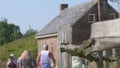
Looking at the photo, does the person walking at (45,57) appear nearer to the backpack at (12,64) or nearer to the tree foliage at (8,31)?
the backpack at (12,64)

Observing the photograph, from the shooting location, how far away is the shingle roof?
63406 millimetres

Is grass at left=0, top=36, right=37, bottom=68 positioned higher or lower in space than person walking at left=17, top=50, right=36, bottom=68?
lower

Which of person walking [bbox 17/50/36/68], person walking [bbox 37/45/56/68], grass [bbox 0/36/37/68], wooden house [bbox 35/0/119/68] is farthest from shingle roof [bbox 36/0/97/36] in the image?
person walking [bbox 37/45/56/68]

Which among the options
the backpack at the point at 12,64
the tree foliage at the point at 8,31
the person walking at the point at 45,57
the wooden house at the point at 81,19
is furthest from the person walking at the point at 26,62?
the tree foliage at the point at 8,31

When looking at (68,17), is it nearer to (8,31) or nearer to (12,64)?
(12,64)

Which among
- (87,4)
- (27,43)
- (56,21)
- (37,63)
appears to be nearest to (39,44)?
(56,21)

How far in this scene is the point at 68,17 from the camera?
6588 centimetres

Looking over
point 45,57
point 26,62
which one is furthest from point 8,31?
point 45,57

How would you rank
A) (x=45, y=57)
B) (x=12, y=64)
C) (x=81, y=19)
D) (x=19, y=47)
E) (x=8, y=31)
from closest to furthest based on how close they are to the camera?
(x=45, y=57), (x=12, y=64), (x=81, y=19), (x=19, y=47), (x=8, y=31)

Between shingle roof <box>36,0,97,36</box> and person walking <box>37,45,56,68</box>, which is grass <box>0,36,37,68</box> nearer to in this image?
shingle roof <box>36,0,97,36</box>

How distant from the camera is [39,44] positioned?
73438 mm

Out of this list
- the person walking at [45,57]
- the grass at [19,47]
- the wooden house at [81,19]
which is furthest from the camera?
the grass at [19,47]

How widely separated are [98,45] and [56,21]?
64139 mm

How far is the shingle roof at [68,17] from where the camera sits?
6341 centimetres
